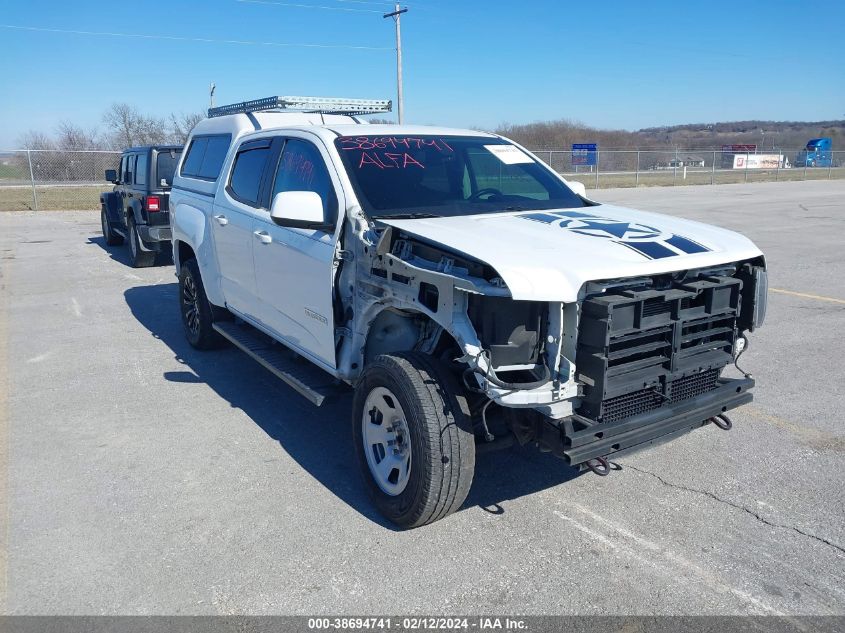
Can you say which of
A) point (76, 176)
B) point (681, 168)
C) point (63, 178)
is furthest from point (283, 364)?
point (681, 168)

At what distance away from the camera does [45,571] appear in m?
3.38

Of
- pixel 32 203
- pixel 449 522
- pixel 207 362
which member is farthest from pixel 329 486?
pixel 32 203

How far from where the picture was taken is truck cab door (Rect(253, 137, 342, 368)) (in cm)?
434

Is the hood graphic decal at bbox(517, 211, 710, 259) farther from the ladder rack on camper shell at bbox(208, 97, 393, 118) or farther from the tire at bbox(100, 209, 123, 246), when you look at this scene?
the tire at bbox(100, 209, 123, 246)

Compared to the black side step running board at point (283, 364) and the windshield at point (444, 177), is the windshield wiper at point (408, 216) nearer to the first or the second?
the windshield at point (444, 177)

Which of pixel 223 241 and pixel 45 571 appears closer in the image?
pixel 45 571

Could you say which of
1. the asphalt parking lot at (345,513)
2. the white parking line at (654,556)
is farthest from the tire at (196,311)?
the white parking line at (654,556)

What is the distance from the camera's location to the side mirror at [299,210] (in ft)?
13.5

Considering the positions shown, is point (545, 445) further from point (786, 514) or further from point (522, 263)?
point (786, 514)

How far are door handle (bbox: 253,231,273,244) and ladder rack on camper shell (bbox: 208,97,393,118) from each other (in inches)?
70.8

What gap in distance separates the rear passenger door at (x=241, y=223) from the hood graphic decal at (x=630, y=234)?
216 cm

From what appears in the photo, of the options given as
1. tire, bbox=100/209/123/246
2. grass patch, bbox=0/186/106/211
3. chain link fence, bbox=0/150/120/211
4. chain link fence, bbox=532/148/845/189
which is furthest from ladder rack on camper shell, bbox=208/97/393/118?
chain link fence, bbox=532/148/845/189

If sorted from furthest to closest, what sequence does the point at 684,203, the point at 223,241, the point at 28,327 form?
1. the point at 684,203
2. the point at 28,327
3. the point at 223,241

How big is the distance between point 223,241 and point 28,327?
3644 mm
